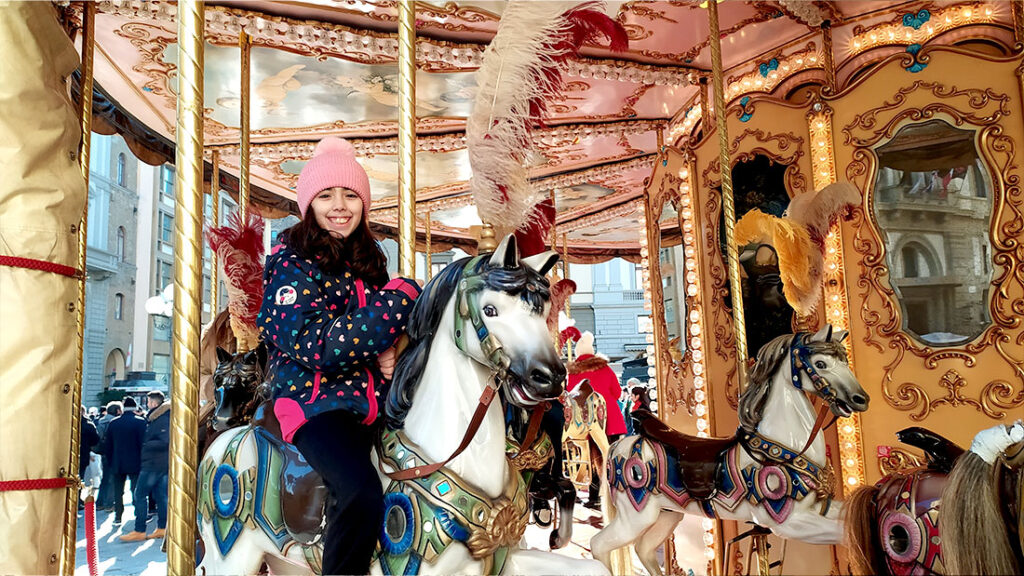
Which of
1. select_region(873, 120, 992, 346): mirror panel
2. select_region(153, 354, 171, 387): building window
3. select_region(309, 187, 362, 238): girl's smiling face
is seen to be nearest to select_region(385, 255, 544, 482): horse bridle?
select_region(309, 187, 362, 238): girl's smiling face

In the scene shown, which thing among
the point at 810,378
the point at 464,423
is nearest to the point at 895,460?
the point at 810,378

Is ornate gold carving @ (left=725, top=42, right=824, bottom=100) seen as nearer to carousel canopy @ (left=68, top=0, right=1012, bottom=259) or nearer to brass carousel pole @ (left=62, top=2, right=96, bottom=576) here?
carousel canopy @ (left=68, top=0, right=1012, bottom=259)

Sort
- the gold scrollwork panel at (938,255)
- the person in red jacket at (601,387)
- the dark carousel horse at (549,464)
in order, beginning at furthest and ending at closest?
the person in red jacket at (601,387)
the gold scrollwork panel at (938,255)
the dark carousel horse at (549,464)

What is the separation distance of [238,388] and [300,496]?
125 cm

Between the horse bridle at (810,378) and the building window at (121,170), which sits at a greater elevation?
the building window at (121,170)

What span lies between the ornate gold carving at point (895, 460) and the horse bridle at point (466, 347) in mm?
3416

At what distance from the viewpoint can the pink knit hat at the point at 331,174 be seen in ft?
7.17

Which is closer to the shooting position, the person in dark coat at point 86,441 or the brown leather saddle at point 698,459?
the brown leather saddle at point 698,459

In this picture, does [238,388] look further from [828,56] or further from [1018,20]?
[1018,20]

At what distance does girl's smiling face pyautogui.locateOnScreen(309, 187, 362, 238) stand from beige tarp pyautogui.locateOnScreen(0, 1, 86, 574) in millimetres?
713

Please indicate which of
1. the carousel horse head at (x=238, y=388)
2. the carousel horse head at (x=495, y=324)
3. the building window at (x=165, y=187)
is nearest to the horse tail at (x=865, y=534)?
the carousel horse head at (x=495, y=324)

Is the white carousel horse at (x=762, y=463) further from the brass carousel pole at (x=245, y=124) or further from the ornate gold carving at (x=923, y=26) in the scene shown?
the brass carousel pole at (x=245, y=124)

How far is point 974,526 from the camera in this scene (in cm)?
188

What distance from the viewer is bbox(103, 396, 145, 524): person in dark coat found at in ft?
25.5
